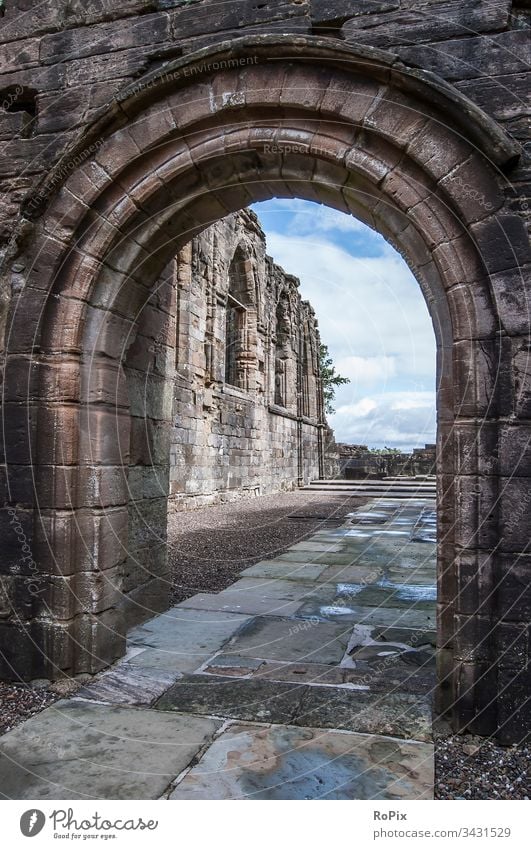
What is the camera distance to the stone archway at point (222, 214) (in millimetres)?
2570

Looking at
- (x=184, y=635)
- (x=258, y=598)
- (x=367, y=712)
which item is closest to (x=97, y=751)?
(x=367, y=712)

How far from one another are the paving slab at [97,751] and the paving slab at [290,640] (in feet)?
3.03

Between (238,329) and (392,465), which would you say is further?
(392,465)

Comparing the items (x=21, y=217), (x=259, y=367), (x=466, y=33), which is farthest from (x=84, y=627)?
(x=259, y=367)

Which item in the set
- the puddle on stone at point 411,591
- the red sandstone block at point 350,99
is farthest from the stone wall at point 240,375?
the red sandstone block at point 350,99

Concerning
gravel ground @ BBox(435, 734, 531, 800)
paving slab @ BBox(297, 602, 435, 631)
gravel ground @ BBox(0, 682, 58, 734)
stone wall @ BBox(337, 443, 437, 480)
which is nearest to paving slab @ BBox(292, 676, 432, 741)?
gravel ground @ BBox(435, 734, 531, 800)

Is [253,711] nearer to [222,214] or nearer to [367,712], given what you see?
[367,712]

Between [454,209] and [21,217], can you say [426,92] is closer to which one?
[454,209]

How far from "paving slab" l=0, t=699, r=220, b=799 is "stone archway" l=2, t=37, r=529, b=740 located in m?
0.57

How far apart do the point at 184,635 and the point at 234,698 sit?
1.03m

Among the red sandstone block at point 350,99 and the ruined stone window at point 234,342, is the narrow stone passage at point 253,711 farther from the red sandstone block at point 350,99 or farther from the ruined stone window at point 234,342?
the ruined stone window at point 234,342

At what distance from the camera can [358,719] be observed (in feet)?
8.70

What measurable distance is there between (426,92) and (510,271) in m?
0.95

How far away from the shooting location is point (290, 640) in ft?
12.3
